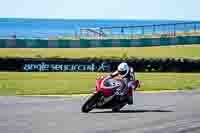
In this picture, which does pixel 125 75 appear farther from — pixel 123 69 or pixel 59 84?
pixel 59 84

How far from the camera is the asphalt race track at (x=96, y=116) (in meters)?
14.0

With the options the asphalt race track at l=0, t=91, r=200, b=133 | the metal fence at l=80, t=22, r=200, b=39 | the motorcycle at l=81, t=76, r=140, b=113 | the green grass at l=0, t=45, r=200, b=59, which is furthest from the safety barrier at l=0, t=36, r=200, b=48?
the motorcycle at l=81, t=76, r=140, b=113

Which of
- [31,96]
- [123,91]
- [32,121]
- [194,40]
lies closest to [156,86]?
[31,96]

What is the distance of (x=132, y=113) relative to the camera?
17.5m

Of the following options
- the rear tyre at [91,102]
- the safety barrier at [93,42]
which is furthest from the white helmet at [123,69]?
the safety barrier at [93,42]

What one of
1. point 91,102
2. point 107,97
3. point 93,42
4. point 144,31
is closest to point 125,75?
point 107,97

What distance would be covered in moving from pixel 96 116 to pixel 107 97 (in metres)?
1.21

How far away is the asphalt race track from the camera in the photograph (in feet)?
45.8

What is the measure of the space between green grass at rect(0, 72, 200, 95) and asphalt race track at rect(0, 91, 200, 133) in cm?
375

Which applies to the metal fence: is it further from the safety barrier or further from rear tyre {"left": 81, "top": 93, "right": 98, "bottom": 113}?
rear tyre {"left": 81, "top": 93, "right": 98, "bottom": 113}

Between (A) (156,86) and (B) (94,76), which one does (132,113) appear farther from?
Result: (B) (94,76)

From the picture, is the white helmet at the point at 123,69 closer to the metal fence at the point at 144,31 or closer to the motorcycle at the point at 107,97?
the motorcycle at the point at 107,97

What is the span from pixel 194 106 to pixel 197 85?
10155 millimetres

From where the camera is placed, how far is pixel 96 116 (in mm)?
16656
